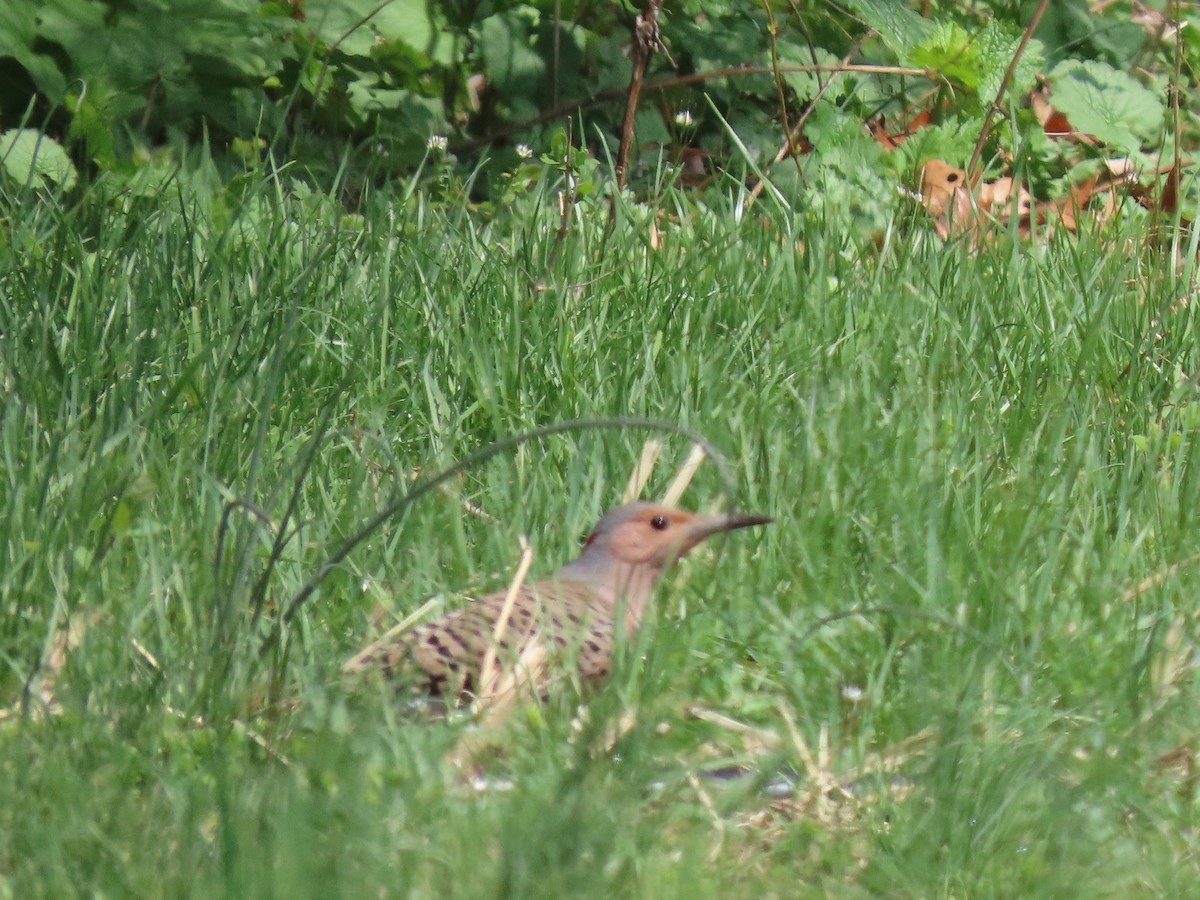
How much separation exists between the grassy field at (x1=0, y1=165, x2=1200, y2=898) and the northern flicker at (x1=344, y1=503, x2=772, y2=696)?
8 centimetres

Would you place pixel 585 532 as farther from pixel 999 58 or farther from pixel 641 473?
pixel 999 58

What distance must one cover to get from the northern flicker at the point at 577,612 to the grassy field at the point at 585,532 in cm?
8

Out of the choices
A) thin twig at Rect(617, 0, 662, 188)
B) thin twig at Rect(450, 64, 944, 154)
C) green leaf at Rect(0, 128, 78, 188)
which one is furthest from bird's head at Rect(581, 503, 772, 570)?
thin twig at Rect(450, 64, 944, 154)

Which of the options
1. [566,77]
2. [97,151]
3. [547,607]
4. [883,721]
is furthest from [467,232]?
[883,721]

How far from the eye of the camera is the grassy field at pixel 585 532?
2365mm

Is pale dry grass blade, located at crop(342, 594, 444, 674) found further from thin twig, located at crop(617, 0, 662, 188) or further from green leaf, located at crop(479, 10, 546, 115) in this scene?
green leaf, located at crop(479, 10, 546, 115)

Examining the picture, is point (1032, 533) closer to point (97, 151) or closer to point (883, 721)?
point (883, 721)

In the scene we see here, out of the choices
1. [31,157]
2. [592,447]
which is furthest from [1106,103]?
[31,157]

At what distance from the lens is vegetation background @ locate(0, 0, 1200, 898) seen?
7.95 feet

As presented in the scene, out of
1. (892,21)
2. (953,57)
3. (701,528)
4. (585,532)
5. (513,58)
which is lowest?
(585,532)

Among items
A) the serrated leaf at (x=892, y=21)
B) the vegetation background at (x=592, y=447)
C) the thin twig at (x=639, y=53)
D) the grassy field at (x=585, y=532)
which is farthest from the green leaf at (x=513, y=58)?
the serrated leaf at (x=892, y=21)

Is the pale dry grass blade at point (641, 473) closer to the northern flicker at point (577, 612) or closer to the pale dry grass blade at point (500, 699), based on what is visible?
the northern flicker at point (577, 612)

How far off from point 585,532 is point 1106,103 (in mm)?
3725

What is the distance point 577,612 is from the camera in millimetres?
3148
